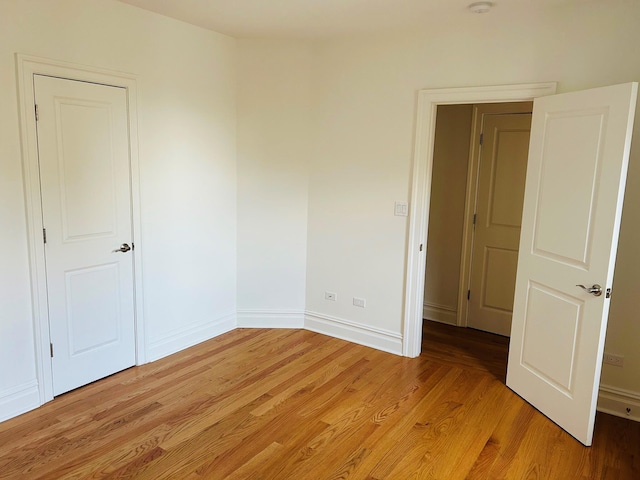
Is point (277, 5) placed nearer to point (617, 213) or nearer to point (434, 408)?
point (617, 213)

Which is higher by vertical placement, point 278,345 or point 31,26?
point 31,26

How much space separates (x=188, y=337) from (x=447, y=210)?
2.74 metres

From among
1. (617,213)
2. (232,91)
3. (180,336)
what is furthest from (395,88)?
(180,336)

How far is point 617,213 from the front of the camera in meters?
2.54

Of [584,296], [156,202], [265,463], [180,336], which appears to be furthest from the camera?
[180,336]

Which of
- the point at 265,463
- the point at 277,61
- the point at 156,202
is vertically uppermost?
the point at 277,61

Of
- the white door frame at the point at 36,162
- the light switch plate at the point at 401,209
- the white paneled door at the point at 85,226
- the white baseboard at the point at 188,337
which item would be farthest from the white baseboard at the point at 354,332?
the white door frame at the point at 36,162

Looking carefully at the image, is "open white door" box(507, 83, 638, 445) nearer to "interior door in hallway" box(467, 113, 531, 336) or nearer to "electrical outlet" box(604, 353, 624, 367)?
"electrical outlet" box(604, 353, 624, 367)

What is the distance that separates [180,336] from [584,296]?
300 cm

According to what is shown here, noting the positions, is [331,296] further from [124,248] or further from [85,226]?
[85,226]

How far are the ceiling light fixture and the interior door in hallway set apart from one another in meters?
1.43

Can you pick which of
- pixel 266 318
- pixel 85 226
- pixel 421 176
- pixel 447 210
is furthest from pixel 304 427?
pixel 447 210

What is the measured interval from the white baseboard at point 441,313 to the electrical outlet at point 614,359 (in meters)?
1.76

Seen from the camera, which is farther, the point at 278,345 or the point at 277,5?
the point at 278,345
